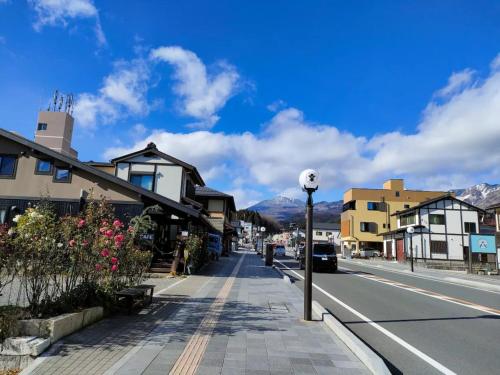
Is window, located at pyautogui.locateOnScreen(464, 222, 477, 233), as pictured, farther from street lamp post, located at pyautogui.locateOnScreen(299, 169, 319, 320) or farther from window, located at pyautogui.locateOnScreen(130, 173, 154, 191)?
street lamp post, located at pyautogui.locateOnScreen(299, 169, 319, 320)

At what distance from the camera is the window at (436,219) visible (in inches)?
1841

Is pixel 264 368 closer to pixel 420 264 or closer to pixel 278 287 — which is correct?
pixel 278 287

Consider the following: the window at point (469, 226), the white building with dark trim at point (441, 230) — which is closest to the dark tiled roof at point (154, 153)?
the white building with dark trim at point (441, 230)

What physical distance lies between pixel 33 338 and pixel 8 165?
57.5 ft

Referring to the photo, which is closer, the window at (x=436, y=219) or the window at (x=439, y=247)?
the window at (x=439, y=247)

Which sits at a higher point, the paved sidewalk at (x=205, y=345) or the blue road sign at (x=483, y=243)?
the blue road sign at (x=483, y=243)

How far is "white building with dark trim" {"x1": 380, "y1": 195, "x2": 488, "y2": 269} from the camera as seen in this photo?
4581 centimetres

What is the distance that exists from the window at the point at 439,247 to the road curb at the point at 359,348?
141ft

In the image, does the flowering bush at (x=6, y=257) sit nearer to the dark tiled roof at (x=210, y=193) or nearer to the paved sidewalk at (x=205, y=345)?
the paved sidewalk at (x=205, y=345)

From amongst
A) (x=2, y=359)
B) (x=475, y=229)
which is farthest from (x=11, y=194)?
(x=475, y=229)

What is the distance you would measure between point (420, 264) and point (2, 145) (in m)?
34.1

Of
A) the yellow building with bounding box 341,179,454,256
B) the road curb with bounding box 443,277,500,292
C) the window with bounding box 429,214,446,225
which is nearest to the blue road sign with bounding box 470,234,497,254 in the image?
the road curb with bounding box 443,277,500,292

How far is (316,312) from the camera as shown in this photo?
9.05 metres

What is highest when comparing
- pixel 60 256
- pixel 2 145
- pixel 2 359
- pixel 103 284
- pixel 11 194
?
pixel 2 145
